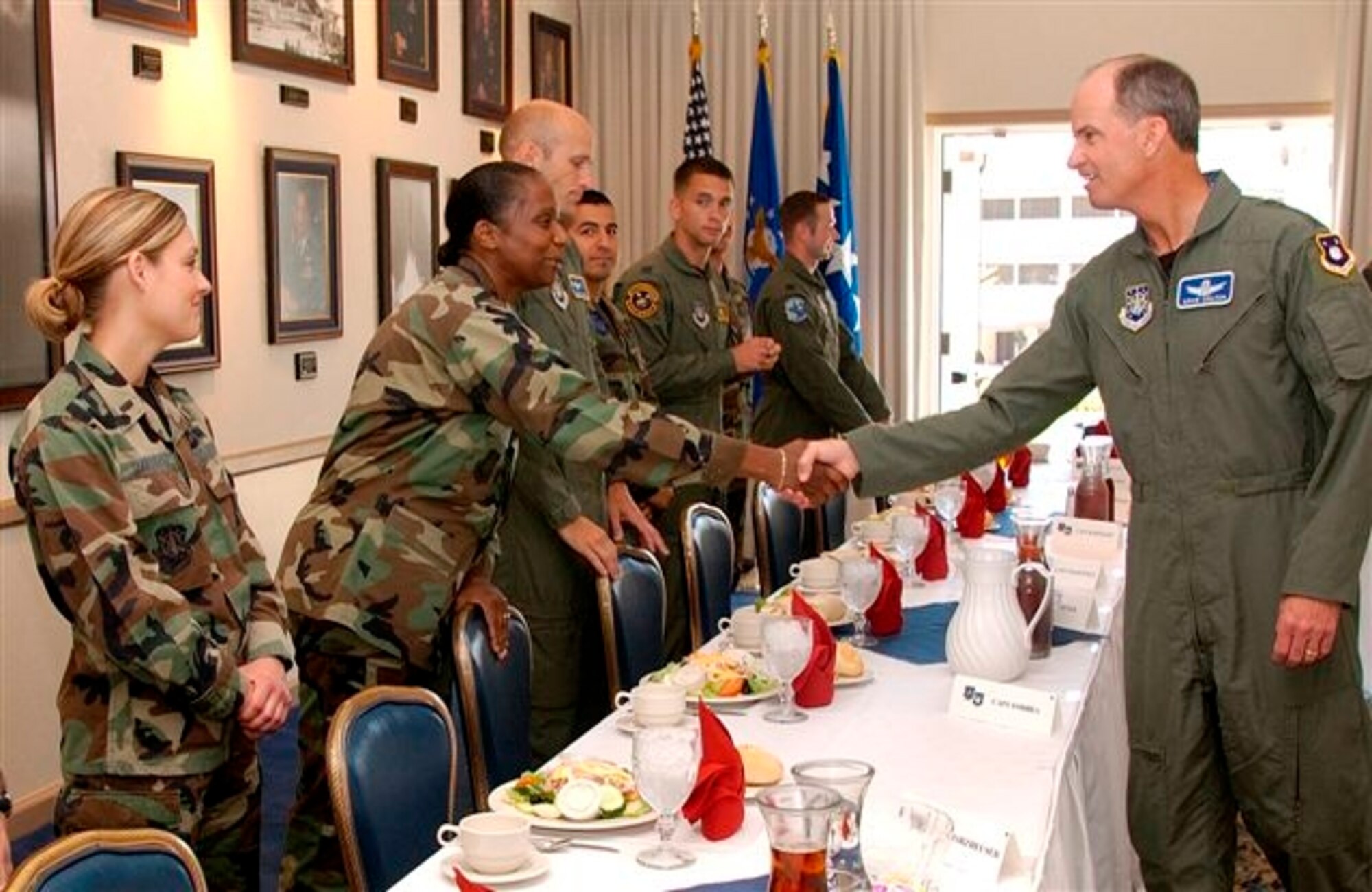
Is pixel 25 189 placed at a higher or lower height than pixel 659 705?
higher

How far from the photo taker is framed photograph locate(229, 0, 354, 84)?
217 inches

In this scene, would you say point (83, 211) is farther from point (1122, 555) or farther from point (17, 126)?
point (1122, 555)

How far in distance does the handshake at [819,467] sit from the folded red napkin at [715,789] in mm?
1250

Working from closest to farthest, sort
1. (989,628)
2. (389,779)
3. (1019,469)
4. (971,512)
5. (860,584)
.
Result: 1. (389,779)
2. (989,628)
3. (860,584)
4. (971,512)
5. (1019,469)

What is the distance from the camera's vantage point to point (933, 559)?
3.89m

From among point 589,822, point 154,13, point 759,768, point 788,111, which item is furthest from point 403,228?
point 589,822

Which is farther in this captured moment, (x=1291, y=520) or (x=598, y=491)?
(x=598, y=491)

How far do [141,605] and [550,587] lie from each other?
1.33 m

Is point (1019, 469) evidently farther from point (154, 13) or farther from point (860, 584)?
point (154, 13)

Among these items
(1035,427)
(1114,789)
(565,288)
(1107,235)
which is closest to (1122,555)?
(1035,427)

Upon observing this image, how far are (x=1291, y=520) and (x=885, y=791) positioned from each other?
3.30 feet

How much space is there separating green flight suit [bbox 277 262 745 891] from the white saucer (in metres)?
1.16

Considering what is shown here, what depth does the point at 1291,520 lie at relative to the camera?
9.38 feet

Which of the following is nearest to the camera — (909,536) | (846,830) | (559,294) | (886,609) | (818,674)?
(846,830)
